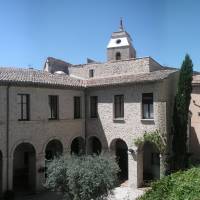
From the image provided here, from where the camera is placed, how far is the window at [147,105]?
2236cm

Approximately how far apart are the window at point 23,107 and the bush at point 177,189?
1385cm

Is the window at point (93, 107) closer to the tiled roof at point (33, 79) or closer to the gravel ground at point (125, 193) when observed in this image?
the tiled roof at point (33, 79)

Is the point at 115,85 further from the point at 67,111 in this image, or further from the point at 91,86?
the point at 67,111

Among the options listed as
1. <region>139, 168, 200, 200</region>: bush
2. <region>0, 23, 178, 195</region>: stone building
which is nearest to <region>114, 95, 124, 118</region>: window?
<region>0, 23, 178, 195</region>: stone building

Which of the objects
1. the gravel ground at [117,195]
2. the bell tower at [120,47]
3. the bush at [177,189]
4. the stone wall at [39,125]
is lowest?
the gravel ground at [117,195]

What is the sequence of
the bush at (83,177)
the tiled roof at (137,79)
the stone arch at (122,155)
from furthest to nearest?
the stone arch at (122,155) → the tiled roof at (137,79) → the bush at (83,177)

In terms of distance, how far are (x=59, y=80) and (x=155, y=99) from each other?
7.51 m

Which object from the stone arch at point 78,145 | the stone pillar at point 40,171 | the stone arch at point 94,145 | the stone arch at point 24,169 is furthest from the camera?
the stone arch at point 94,145

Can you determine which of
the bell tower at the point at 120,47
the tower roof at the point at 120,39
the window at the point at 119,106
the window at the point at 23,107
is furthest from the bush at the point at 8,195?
the tower roof at the point at 120,39

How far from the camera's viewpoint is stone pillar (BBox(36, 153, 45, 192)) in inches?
867

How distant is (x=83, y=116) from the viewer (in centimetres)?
2552

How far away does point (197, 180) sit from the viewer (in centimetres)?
889

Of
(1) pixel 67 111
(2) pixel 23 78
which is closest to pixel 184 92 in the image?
(1) pixel 67 111

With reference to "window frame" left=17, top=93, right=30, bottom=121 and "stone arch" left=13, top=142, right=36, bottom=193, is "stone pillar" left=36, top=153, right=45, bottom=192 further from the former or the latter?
"window frame" left=17, top=93, right=30, bottom=121
